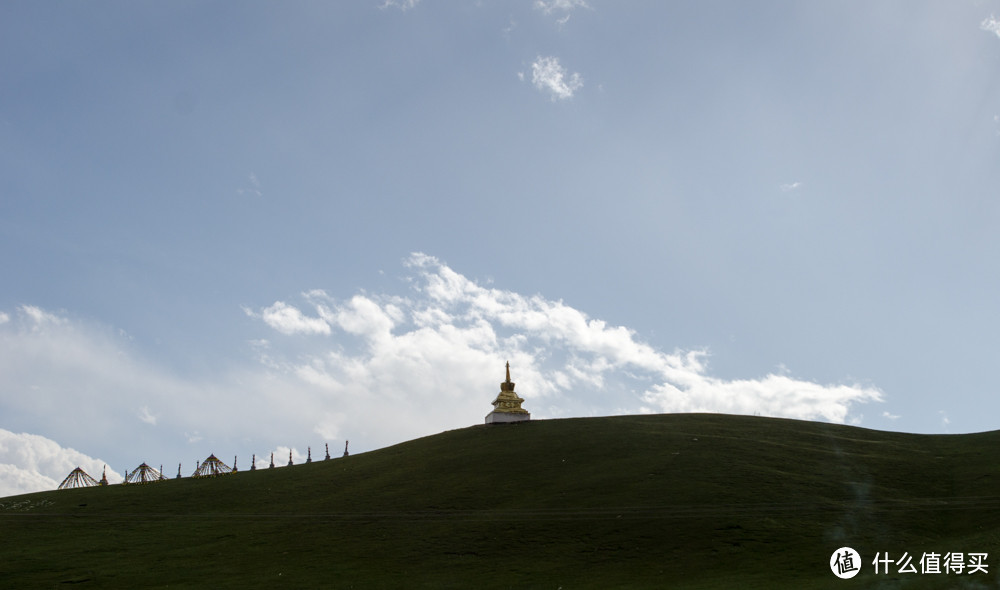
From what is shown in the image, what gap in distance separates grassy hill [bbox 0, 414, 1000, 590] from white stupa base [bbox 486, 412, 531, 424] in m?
12.5

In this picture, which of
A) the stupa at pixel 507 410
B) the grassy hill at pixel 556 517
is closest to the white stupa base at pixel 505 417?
the stupa at pixel 507 410

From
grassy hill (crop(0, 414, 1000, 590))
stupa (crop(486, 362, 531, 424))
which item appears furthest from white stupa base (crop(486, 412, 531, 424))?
grassy hill (crop(0, 414, 1000, 590))

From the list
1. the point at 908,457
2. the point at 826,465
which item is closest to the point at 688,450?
the point at 826,465

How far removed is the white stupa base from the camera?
80250mm

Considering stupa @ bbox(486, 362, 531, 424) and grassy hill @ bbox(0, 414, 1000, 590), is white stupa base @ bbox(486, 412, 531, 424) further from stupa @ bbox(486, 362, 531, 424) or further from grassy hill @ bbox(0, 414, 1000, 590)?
grassy hill @ bbox(0, 414, 1000, 590)

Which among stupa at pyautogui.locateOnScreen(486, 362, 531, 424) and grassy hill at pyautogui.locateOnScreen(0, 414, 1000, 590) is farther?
stupa at pyautogui.locateOnScreen(486, 362, 531, 424)

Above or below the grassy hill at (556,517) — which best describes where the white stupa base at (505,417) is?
above

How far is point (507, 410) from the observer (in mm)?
81125

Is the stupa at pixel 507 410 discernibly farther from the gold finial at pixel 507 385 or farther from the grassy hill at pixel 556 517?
the grassy hill at pixel 556 517

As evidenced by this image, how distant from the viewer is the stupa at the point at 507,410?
80438mm

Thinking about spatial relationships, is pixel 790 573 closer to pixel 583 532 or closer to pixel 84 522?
pixel 583 532

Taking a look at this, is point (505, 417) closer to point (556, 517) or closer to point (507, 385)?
point (507, 385)

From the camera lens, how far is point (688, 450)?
5706cm

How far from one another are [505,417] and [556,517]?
3607cm
